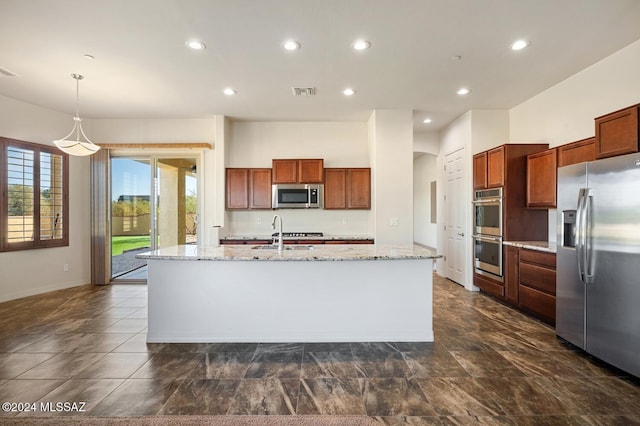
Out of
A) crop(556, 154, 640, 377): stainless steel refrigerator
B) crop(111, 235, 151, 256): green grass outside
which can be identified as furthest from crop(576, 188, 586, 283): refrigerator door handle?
crop(111, 235, 151, 256): green grass outside

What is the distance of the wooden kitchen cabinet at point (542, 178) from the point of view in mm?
3660

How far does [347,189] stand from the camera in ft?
17.5

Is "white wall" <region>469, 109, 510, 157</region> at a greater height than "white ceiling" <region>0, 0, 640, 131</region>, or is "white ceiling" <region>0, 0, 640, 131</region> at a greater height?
"white ceiling" <region>0, 0, 640, 131</region>

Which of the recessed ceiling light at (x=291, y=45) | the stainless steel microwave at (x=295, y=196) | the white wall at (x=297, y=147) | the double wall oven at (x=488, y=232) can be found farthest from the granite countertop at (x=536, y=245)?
the recessed ceiling light at (x=291, y=45)

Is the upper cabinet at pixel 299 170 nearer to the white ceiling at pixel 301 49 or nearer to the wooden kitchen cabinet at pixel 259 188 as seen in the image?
the wooden kitchen cabinet at pixel 259 188

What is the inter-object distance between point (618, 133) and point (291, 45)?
305 centimetres

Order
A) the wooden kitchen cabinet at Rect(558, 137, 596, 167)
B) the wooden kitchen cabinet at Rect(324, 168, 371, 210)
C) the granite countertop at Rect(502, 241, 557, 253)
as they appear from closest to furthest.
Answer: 1. the wooden kitchen cabinet at Rect(558, 137, 596, 167)
2. the granite countertop at Rect(502, 241, 557, 253)
3. the wooden kitchen cabinet at Rect(324, 168, 371, 210)

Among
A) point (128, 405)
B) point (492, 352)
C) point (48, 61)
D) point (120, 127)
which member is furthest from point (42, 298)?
point (492, 352)

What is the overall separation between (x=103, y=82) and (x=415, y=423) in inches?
193

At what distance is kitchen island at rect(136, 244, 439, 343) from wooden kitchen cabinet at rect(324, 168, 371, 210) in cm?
241

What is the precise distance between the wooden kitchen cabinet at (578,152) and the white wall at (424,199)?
531 centimetres

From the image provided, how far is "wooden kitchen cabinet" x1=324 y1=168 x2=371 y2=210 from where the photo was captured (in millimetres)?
5289

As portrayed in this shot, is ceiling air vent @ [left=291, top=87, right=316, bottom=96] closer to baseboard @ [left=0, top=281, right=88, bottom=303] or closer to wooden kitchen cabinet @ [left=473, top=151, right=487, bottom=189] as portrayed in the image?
wooden kitchen cabinet @ [left=473, top=151, right=487, bottom=189]

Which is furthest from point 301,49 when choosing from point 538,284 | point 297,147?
point 538,284
